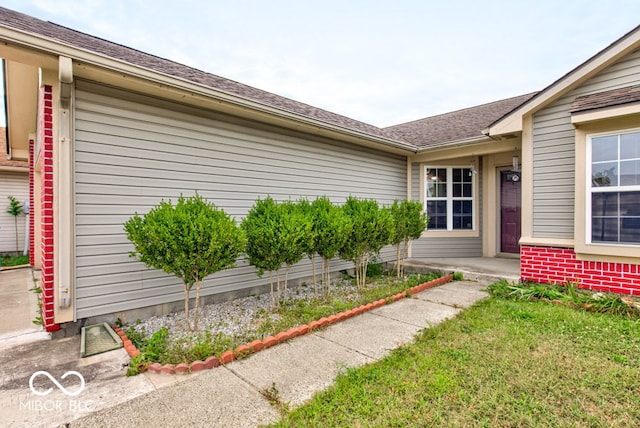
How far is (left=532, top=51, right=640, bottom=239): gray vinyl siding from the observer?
489 centimetres

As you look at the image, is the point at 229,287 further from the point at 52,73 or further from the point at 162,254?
the point at 52,73

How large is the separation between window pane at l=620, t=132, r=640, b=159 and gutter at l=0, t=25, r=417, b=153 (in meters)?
4.42

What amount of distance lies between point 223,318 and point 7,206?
12.0 metres

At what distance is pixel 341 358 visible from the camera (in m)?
2.94

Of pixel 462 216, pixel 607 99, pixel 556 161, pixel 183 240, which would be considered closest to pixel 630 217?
pixel 556 161

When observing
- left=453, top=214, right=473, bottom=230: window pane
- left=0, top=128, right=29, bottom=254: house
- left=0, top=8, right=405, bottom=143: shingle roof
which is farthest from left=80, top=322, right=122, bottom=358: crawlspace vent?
left=0, top=128, right=29, bottom=254: house

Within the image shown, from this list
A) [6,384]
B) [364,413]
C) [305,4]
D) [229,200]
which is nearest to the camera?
[364,413]

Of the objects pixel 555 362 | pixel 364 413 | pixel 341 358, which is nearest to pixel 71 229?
pixel 341 358

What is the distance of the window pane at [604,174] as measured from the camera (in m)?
4.52

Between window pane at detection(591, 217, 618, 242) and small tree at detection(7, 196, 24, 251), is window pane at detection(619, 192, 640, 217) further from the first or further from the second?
small tree at detection(7, 196, 24, 251)

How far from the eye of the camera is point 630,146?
14.4 ft

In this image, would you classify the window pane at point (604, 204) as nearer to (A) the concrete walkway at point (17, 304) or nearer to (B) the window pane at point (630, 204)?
(B) the window pane at point (630, 204)

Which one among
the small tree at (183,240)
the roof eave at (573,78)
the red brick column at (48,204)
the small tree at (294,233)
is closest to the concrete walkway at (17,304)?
the red brick column at (48,204)

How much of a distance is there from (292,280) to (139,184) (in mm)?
3026
